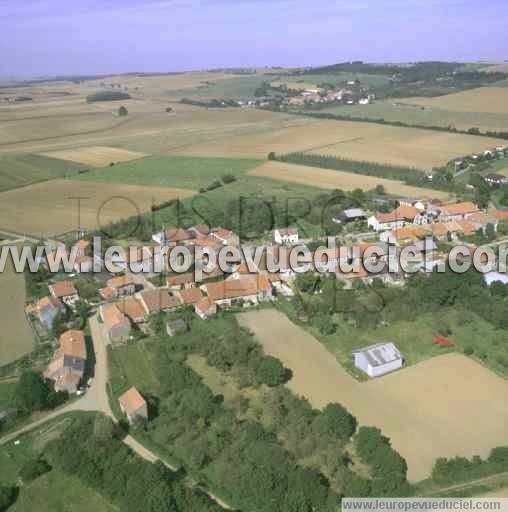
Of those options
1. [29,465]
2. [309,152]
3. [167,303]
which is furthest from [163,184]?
[29,465]

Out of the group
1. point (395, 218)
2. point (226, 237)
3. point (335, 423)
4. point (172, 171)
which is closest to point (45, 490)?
point (335, 423)

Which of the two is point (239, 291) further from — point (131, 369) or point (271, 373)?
point (271, 373)

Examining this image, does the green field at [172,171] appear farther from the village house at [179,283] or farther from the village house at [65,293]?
the village house at [65,293]

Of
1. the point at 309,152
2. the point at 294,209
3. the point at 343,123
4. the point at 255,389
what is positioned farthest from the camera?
the point at 343,123

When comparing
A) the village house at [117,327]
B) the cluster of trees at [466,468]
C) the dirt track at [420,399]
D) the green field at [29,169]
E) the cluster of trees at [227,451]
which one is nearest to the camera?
the cluster of trees at [227,451]

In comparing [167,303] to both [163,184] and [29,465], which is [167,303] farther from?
[163,184]

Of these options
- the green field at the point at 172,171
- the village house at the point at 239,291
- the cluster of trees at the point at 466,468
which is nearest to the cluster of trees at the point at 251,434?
the cluster of trees at the point at 466,468

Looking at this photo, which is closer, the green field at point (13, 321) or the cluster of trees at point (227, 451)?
the cluster of trees at point (227, 451)
